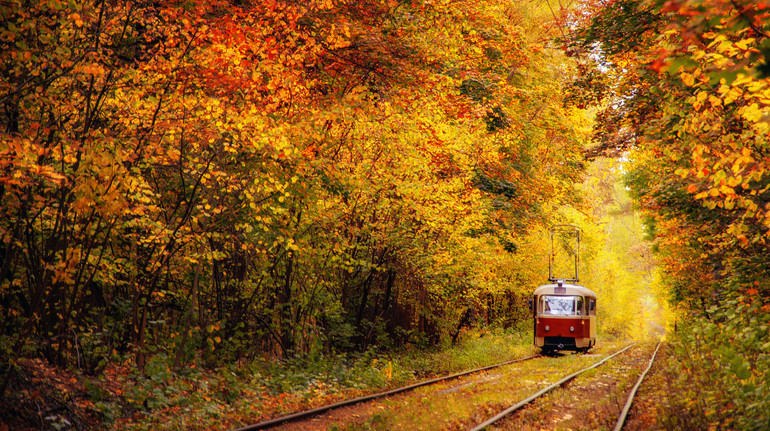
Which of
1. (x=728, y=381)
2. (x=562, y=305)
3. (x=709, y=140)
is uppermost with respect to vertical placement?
(x=709, y=140)

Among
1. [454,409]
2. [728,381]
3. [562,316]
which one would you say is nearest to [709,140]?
[728,381]

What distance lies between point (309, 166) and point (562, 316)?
47.4ft

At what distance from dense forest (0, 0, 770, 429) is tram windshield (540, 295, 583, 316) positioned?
98.6 inches

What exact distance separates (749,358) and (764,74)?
→ 21.5ft

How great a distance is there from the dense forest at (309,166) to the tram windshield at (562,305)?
8.22ft

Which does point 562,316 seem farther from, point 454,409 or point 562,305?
A: point 454,409

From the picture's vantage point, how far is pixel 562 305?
74.0 ft

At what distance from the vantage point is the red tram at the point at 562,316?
22438 mm

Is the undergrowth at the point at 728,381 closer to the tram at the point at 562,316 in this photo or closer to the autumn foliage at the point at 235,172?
the autumn foliage at the point at 235,172

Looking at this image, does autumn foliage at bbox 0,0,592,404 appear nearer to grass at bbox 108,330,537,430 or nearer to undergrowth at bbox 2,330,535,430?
undergrowth at bbox 2,330,535,430

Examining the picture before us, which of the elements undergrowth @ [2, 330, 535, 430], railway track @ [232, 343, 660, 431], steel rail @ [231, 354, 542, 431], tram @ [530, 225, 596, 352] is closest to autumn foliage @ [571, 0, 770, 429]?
railway track @ [232, 343, 660, 431]

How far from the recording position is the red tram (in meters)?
22.4

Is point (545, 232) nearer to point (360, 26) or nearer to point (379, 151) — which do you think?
point (379, 151)

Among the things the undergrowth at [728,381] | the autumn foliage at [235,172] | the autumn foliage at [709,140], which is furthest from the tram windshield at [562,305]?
the undergrowth at [728,381]
